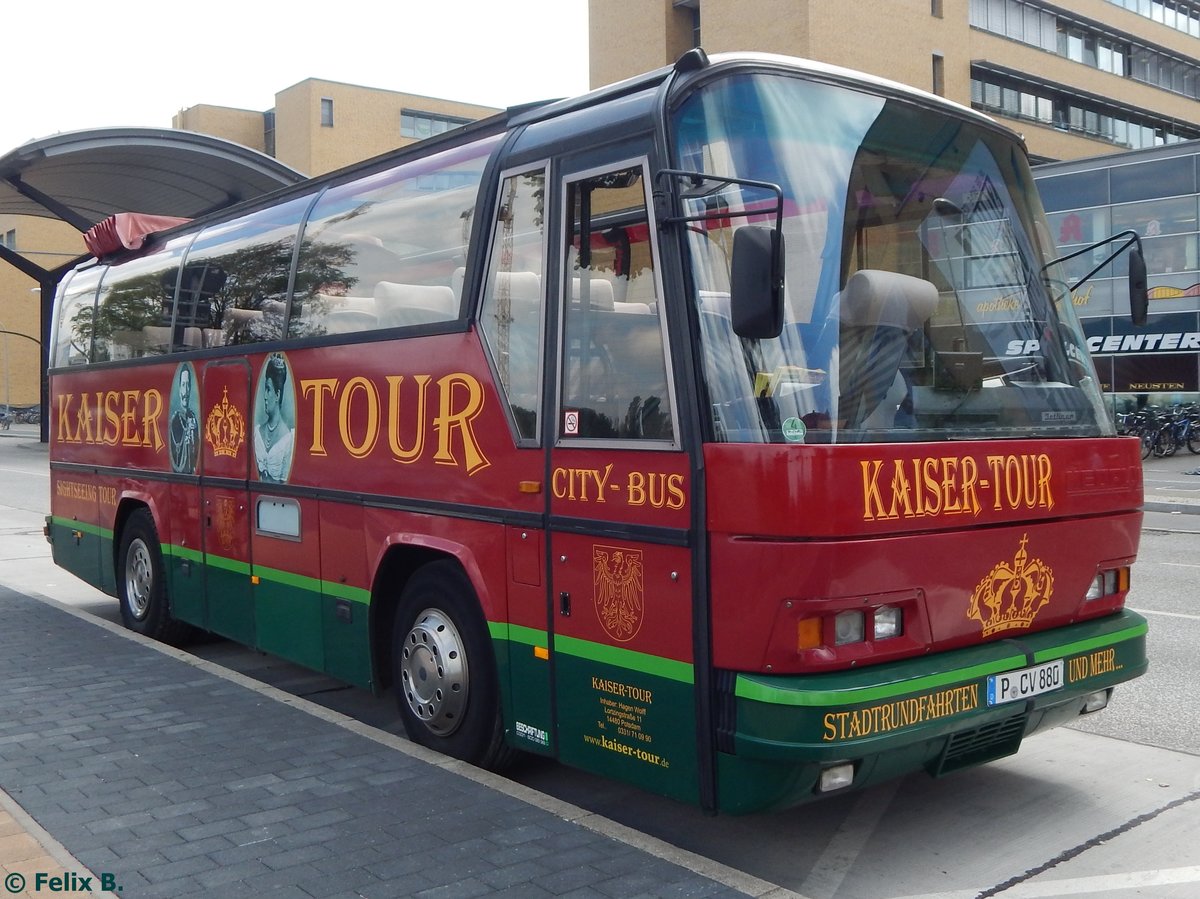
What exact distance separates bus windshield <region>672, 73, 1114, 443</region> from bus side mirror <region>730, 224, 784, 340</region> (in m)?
0.22

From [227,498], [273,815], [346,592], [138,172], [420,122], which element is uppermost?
[420,122]

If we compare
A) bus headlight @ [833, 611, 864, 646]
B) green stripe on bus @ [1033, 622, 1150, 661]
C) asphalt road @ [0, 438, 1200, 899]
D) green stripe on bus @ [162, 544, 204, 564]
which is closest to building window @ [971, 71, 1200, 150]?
green stripe on bus @ [162, 544, 204, 564]

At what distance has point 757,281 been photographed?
4223 mm

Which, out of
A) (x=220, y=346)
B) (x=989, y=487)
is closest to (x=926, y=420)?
(x=989, y=487)

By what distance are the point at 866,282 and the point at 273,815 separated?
317cm

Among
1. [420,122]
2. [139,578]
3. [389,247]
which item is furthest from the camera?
[420,122]

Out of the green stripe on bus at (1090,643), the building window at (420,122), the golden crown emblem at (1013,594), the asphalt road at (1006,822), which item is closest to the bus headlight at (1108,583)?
the green stripe on bus at (1090,643)

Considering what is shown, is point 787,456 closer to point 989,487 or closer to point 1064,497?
point 989,487

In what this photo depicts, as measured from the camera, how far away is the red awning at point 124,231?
34.2 ft

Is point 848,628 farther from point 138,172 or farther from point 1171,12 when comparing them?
point 1171,12

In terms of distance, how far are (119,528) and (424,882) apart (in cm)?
681

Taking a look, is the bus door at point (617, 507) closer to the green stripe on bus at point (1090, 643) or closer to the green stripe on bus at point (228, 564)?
the green stripe on bus at point (1090, 643)

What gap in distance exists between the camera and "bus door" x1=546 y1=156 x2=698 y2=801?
15.3 feet
